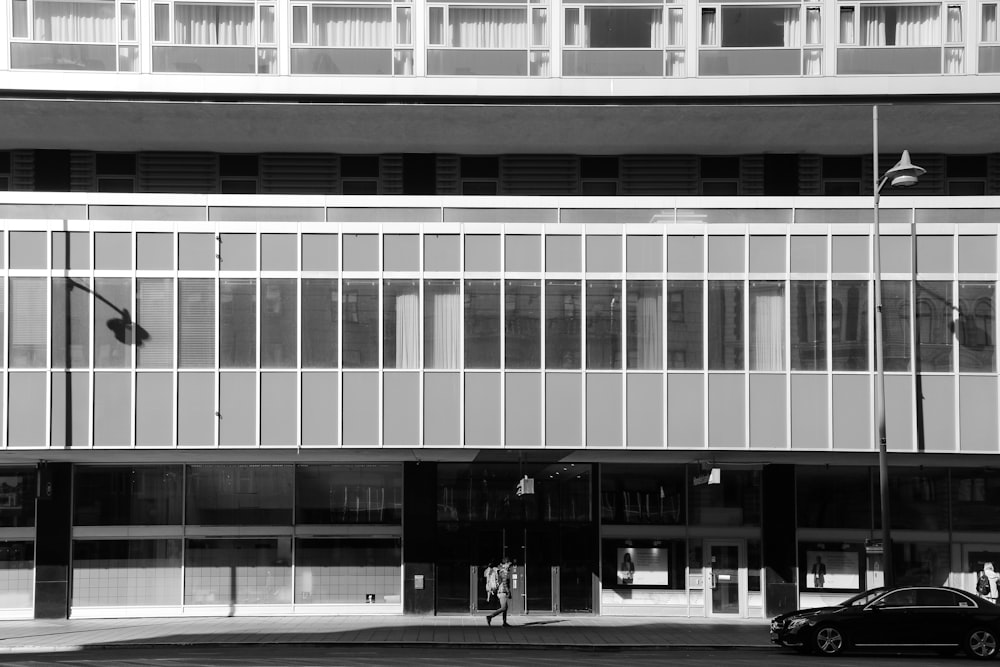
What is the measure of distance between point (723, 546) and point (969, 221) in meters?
10.4

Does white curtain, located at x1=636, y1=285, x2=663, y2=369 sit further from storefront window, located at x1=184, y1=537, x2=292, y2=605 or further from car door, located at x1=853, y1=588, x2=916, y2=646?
storefront window, located at x1=184, y1=537, x2=292, y2=605

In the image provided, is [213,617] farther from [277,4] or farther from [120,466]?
[277,4]

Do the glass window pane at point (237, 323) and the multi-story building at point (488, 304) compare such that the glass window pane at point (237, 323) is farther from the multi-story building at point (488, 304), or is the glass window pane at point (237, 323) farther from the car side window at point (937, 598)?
the car side window at point (937, 598)

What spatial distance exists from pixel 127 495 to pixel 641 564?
543 inches

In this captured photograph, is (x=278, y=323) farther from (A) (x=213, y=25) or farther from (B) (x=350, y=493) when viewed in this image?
(A) (x=213, y=25)

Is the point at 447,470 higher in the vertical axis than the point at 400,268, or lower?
lower

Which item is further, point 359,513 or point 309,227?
point 359,513

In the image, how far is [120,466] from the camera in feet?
98.9

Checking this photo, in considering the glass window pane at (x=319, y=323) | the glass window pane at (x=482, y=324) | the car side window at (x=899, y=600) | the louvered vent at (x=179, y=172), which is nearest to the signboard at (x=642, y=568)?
the glass window pane at (x=482, y=324)

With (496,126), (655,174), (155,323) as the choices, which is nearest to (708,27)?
(655,174)

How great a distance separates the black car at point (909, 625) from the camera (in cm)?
2269

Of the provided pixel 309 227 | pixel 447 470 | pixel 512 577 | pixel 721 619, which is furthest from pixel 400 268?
pixel 721 619

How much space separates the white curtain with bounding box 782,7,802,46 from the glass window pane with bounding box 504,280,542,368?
9.16 m

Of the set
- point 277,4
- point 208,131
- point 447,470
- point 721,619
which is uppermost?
A: point 277,4
